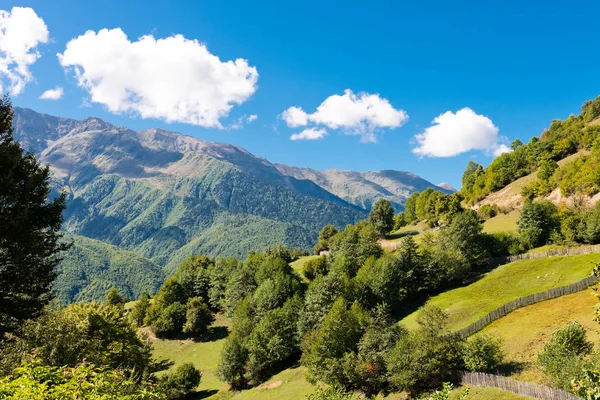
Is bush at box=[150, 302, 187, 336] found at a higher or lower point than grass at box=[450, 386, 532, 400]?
lower

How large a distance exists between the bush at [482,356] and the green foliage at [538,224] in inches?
1932

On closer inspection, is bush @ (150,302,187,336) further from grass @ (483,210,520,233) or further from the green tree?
grass @ (483,210,520,233)

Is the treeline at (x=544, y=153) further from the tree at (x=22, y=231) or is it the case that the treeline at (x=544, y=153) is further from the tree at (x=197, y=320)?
the tree at (x=22, y=231)

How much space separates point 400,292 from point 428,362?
32923 millimetres

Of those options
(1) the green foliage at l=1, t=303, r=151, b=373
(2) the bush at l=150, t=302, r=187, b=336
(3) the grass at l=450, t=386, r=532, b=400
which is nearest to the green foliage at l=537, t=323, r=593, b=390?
(3) the grass at l=450, t=386, r=532, b=400

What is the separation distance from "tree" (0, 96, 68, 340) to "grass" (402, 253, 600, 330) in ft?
167

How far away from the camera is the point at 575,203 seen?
91750mm

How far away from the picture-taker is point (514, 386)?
3419 cm

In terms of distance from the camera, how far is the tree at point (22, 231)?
63.6 ft

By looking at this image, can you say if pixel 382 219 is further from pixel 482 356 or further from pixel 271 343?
pixel 482 356

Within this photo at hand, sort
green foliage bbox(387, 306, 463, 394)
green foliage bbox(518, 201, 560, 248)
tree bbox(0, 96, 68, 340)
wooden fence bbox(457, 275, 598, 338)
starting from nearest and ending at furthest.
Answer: tree bbox(0, 96, 68, 340) < green foliage bbox(387, 306, 463, 394) < wooden fence bbox(457, 275, 598, 338) < green foliage bbox(518, 201, 560, 248)

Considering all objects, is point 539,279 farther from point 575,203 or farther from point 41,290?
point 41,290

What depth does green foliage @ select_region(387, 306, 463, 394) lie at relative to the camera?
4059 cm

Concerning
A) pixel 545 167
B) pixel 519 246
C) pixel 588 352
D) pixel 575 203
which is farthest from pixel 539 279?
pixel 545 167
